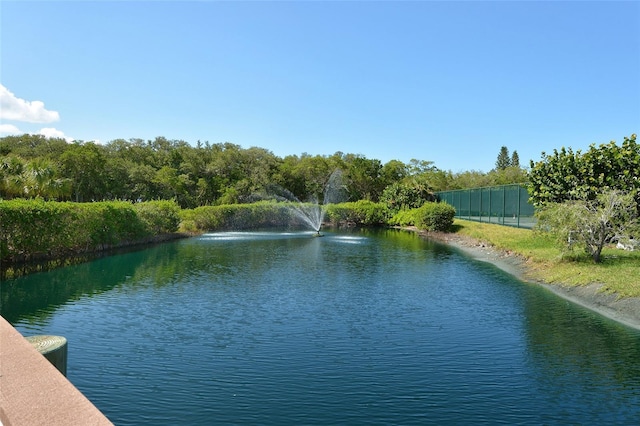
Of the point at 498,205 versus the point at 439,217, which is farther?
the point at 439,217

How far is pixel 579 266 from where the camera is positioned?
1744 centimetres

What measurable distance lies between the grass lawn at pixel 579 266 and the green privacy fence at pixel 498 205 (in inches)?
112

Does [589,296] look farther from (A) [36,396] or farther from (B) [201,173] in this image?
(B) [201,173]

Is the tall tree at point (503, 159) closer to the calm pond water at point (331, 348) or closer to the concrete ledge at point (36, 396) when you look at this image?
the calm pond water at point (331, 348)

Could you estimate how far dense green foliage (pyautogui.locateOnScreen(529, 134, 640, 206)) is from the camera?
826 inches

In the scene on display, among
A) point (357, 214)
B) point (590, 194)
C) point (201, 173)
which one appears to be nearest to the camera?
point (590, 194)

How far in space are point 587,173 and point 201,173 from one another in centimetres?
4913

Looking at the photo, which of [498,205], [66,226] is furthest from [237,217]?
[66,226]

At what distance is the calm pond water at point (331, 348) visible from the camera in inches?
288

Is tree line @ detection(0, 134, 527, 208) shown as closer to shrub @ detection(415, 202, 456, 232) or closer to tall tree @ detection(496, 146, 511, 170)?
shrub @ detection(415, 202, 456, 232)

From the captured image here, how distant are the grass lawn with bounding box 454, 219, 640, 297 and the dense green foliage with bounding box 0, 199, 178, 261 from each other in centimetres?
2008

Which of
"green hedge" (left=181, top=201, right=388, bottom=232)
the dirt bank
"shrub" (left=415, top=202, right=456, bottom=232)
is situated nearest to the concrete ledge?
the dirt bank

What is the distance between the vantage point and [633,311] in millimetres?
12445

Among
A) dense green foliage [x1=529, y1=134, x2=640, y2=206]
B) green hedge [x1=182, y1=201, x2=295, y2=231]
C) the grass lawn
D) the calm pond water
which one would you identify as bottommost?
the calm pond water
